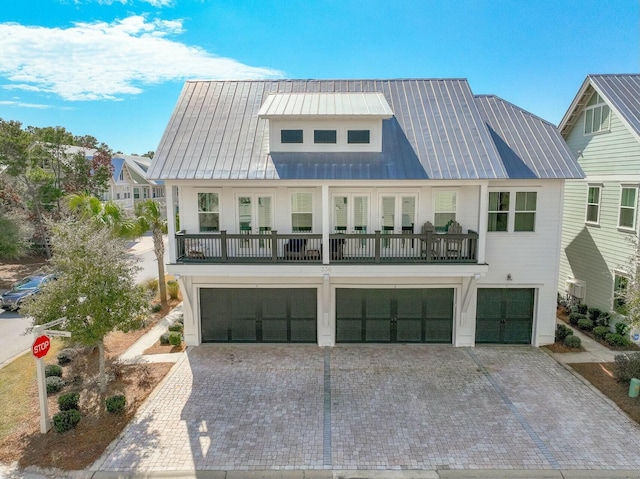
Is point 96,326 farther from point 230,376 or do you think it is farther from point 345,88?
point 345,88

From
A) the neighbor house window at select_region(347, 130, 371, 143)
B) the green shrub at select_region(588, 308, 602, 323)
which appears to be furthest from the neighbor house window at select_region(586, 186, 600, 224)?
the neighbor house window at select_region(347, 130, 371, 143)

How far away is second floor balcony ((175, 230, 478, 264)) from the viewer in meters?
14.0

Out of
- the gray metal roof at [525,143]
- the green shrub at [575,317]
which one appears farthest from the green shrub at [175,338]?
the green shrub at [575,317]

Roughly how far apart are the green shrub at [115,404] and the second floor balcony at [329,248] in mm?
4658

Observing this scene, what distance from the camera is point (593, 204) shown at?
18.4 m

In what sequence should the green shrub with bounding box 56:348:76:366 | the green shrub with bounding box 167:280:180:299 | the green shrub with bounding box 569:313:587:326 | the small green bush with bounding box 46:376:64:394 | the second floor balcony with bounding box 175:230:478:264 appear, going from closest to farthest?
the small green bush with bounding box 46:376:64:394 < the second floor balcony with bounding box 175:230:478:264 < the green shrub with bounding box 56:348:76:366 < the green shrub with bounding box 569:313:587:326 < the green shrub with bounding box 167:280:180:299

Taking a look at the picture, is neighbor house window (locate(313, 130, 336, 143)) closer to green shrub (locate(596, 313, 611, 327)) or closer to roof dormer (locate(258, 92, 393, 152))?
roof dormer (locate(258, 92, 393, 152))

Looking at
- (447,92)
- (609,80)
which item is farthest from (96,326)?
(609,80)

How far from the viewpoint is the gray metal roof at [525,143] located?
14984mm

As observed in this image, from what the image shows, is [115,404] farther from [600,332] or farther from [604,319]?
[604,319]

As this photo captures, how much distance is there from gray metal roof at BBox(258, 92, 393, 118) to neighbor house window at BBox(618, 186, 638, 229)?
9.75 metres

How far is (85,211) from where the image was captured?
61.8 ft

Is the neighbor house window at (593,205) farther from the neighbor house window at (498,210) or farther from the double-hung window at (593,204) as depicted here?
the neighbor house window at (498,210)

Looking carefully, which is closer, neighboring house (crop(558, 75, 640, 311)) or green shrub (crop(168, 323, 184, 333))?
neighboring house (crop(558, 75, 640, 311))
